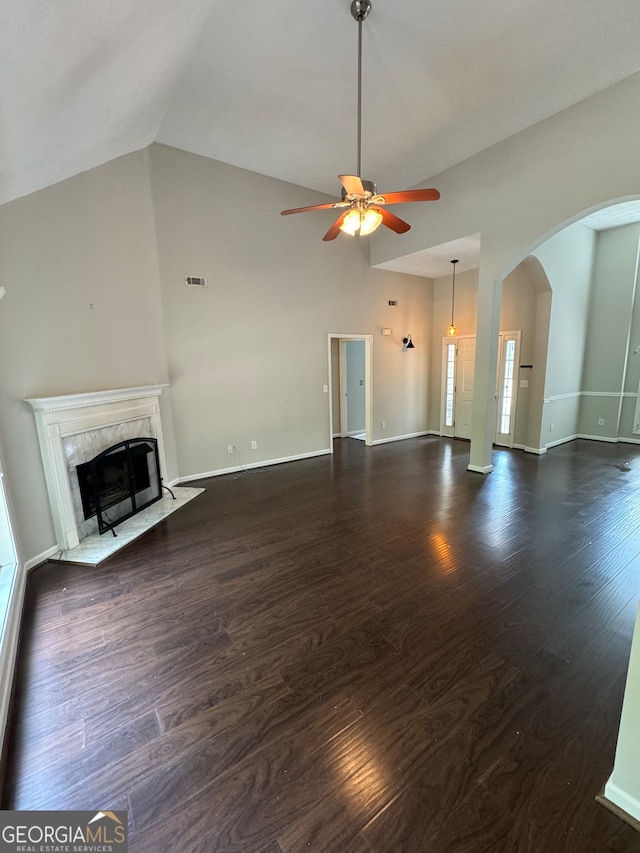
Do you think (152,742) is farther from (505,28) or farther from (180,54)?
(505,28)

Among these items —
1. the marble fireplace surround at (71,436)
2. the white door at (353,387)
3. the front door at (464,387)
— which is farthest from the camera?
the white door at (353,387)

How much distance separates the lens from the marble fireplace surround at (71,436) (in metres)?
2.90

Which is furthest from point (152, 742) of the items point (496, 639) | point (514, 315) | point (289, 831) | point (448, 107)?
point (514, 315)

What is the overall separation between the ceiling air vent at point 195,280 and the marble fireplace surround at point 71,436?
1.66m

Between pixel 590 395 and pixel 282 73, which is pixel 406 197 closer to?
pixel 282 73

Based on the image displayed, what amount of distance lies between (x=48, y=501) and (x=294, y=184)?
200 inches

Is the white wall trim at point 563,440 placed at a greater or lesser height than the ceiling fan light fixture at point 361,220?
lesser

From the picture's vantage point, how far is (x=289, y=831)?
119 centimetres

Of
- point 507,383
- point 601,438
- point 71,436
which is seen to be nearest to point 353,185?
point 71,436

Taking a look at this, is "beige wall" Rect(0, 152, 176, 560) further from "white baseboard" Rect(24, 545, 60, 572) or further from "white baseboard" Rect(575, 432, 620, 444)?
"white baseboard" Rect(575, 432, 620, 444)

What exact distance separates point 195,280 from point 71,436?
2.50 metres

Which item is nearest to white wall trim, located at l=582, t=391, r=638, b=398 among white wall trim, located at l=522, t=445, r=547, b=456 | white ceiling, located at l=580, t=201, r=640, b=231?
white wall trim, located at l=522, t=445, r=547, b=456

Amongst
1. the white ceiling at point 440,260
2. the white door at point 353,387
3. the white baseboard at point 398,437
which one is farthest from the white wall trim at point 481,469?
the white ceiling at point 440,260

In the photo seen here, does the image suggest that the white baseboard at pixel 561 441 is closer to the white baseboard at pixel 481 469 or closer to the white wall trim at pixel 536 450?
the white wall trim at pixel 536 450
